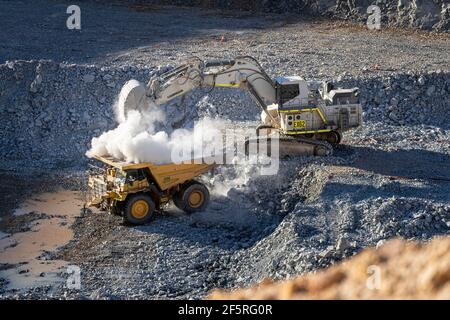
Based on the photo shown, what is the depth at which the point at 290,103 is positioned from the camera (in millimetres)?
20453

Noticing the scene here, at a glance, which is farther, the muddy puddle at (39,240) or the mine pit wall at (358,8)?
the mine pit wall at (358,8)

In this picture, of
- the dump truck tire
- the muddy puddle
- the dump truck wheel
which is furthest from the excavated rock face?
the dump truck tire

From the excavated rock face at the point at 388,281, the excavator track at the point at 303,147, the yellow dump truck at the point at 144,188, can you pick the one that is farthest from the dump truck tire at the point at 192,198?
the excavated rock face at the point at 388,281

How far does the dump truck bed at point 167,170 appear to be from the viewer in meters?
18.2

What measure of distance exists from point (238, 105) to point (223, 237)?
7721mm

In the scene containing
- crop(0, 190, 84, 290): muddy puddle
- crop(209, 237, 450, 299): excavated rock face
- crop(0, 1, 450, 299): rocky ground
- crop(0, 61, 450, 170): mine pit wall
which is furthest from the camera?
crop(0, 61, 450, 170): mine pit wall

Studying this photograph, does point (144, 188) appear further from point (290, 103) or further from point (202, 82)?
point (290, 103)

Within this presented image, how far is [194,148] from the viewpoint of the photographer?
1961cm

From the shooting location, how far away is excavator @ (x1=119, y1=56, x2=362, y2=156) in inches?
770

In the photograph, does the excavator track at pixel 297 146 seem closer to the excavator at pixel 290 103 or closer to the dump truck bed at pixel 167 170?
the excavator at pixel 290 103

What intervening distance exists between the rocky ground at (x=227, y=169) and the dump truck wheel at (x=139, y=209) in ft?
0.70

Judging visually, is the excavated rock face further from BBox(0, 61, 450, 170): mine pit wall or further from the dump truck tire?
BBox(0, 61, 450, 170): mine pit wall

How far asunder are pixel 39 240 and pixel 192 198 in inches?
142
